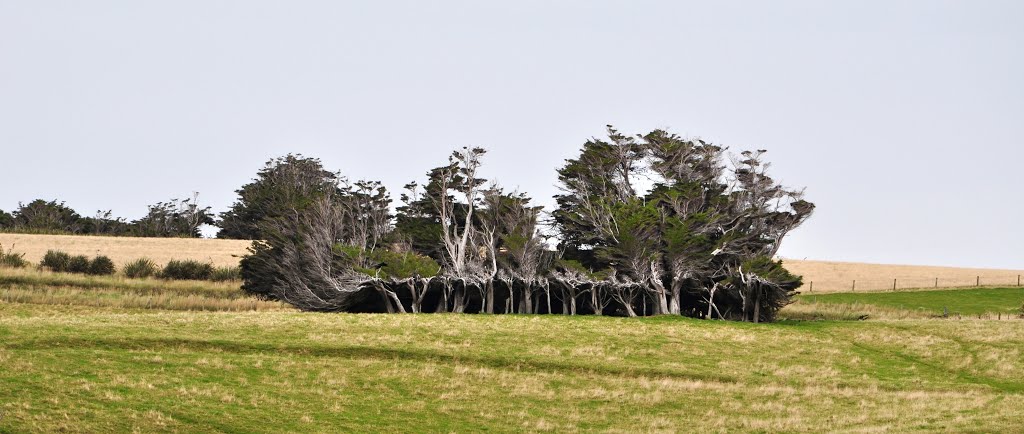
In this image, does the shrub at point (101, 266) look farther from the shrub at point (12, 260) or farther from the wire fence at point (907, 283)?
the wire fence at point (907, 283)

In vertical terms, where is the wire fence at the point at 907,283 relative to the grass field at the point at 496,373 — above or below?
above

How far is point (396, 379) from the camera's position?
43.2m

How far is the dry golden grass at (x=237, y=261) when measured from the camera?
104625 millimetres

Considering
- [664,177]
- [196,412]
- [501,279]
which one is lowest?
[196,412]

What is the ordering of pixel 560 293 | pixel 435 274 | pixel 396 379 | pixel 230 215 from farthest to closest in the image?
pixel 230 215, pixel 560 293, pixel 435 274, pixel 396 379

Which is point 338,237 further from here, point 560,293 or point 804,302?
point 804,302

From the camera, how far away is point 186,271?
316ft

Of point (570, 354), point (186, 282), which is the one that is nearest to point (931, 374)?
point (570, 354)

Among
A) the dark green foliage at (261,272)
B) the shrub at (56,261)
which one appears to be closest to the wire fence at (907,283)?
the dark green foliage at (261,272)

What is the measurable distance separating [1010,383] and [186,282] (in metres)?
65.6

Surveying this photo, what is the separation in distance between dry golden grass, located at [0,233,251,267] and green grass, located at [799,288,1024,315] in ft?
182

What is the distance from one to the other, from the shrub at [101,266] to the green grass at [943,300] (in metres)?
60.7

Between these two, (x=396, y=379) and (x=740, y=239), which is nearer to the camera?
(x=396, y=379)

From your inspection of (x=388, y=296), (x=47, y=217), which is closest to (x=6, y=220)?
(x=47, y=217)
